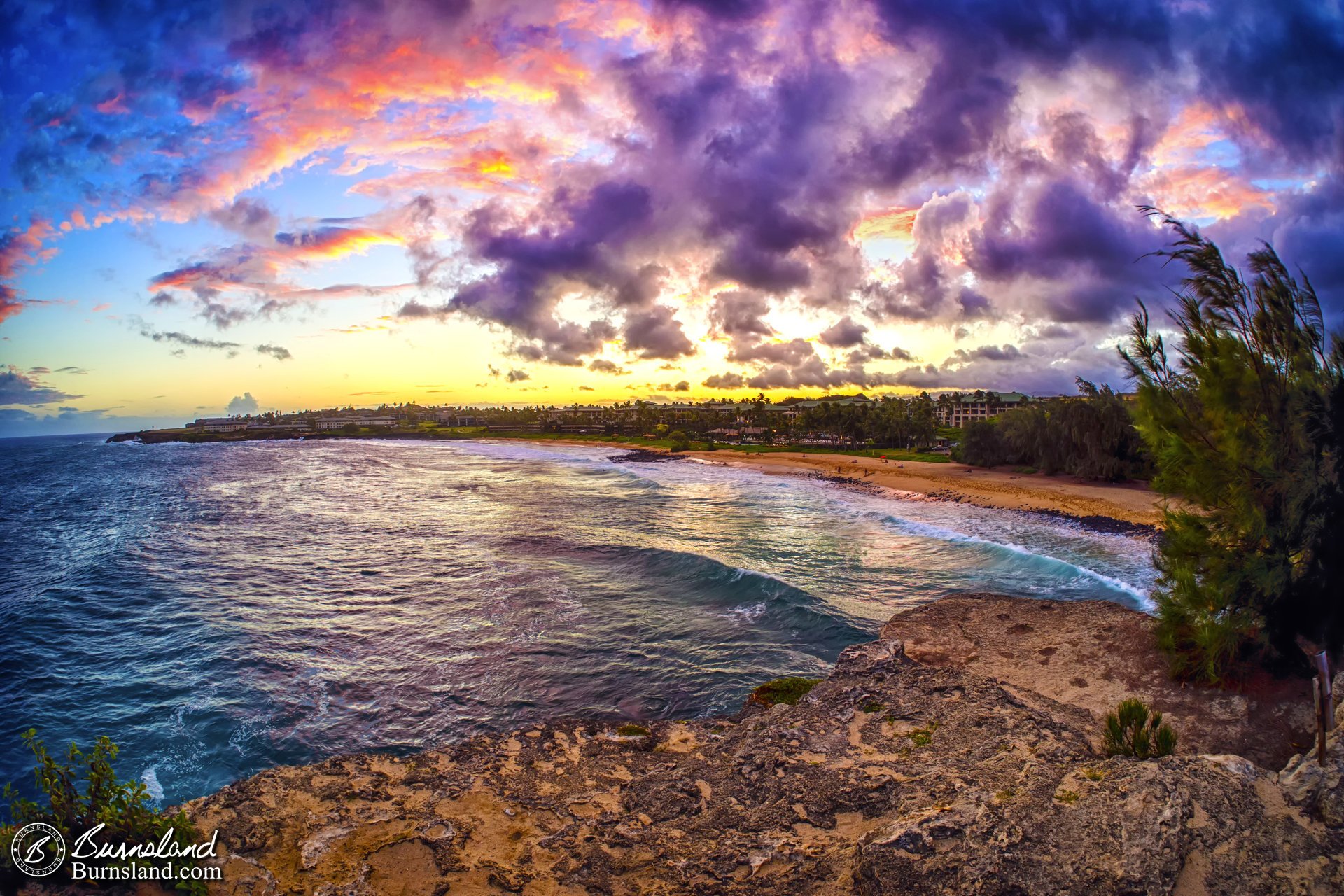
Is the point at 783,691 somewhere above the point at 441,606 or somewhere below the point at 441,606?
above

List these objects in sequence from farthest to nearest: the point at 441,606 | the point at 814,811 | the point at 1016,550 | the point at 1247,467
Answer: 1. the point at 1016,550
2. the point at 441,606
3. the point at 1247,467
4. the point at 814,811

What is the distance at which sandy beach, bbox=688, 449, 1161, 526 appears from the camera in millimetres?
36125

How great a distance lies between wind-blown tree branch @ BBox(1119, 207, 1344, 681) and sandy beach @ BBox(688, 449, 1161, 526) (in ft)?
41.1

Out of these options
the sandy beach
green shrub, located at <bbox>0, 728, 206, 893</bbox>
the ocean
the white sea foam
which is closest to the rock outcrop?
green shrub, located at <bbox>0, 728, 206, 893</bbox>

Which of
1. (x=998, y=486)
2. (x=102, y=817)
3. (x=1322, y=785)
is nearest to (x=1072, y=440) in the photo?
(x=998, y=486)

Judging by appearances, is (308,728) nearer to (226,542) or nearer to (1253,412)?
(1253,412)

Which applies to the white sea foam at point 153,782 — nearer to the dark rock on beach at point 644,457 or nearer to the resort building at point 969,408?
the dark rock on beach at point 644,457

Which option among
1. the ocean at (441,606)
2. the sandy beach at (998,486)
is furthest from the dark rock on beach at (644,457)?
→ the ocean at (441,606)

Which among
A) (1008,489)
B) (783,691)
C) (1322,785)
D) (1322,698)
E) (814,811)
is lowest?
(783,691)

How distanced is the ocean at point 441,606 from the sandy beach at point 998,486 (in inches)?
151

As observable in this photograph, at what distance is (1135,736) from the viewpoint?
714 centimetres

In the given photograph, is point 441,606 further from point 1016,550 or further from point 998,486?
point 998,486

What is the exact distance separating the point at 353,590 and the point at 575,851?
19176 mm

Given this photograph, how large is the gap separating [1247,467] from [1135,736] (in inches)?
220
